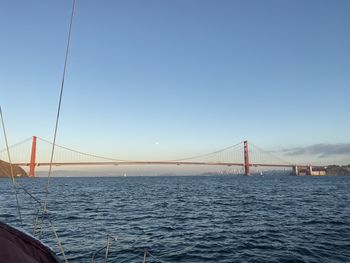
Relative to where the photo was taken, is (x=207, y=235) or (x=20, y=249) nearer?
(x=20, y=249)

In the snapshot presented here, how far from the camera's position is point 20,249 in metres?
2.83

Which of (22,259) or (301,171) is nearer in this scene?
(22,259)

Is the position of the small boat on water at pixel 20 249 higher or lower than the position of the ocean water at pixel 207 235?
higher

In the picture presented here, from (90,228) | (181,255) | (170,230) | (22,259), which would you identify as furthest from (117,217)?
(22,259)

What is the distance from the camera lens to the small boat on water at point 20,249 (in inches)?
102

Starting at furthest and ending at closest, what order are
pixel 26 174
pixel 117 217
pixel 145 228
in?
pixel 26 174, pixel 117 217, pixel 145 228

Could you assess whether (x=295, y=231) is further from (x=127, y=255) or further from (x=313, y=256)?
(x=127, y=255)

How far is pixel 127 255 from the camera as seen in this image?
Answer: 1015cm

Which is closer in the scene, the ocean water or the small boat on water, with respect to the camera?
the small boat on water

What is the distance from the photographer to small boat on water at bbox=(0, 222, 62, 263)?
2.59 meters

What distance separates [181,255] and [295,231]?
266 inches

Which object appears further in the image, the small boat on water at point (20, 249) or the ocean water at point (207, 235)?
the ocean water at point (207, 235)

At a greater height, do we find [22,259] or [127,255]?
[22,259]

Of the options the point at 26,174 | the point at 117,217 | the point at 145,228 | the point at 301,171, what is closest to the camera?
the point at 145,228
